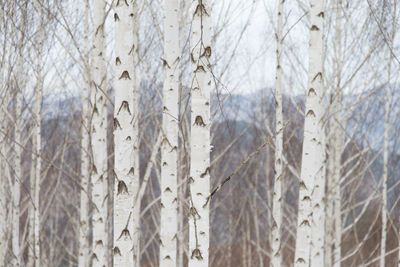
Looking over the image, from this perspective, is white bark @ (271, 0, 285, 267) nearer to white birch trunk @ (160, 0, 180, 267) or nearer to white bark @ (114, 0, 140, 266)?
white birch trunk @ (160, 0, 180, 267)

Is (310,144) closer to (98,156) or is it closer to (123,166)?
(123,166)

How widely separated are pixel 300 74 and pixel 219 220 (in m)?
12.8

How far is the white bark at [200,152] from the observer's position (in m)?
2.31

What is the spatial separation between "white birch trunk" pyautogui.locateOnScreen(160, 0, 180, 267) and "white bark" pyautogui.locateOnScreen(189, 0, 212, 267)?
2.42ft

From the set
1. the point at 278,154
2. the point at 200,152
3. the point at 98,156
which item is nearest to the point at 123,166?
the point at 200,152

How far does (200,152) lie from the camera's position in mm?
2316

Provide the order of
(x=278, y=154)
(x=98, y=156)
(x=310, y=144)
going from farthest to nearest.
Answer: (x=278, y=154) → (x=98, y=156) → (x=310, y=144)

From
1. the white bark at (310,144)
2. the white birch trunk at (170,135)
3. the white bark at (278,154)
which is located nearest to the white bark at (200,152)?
the white birch trunk at (170,135)

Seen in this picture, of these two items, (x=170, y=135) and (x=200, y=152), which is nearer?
(x=200, y=152)

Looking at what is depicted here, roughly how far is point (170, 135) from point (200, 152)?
1.08 metres

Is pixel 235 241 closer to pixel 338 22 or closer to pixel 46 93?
pixel 46 93

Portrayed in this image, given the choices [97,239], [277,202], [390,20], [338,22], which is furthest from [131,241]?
[390,20]

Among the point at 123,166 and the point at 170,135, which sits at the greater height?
the point at 170,135

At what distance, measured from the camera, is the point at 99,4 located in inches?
148
